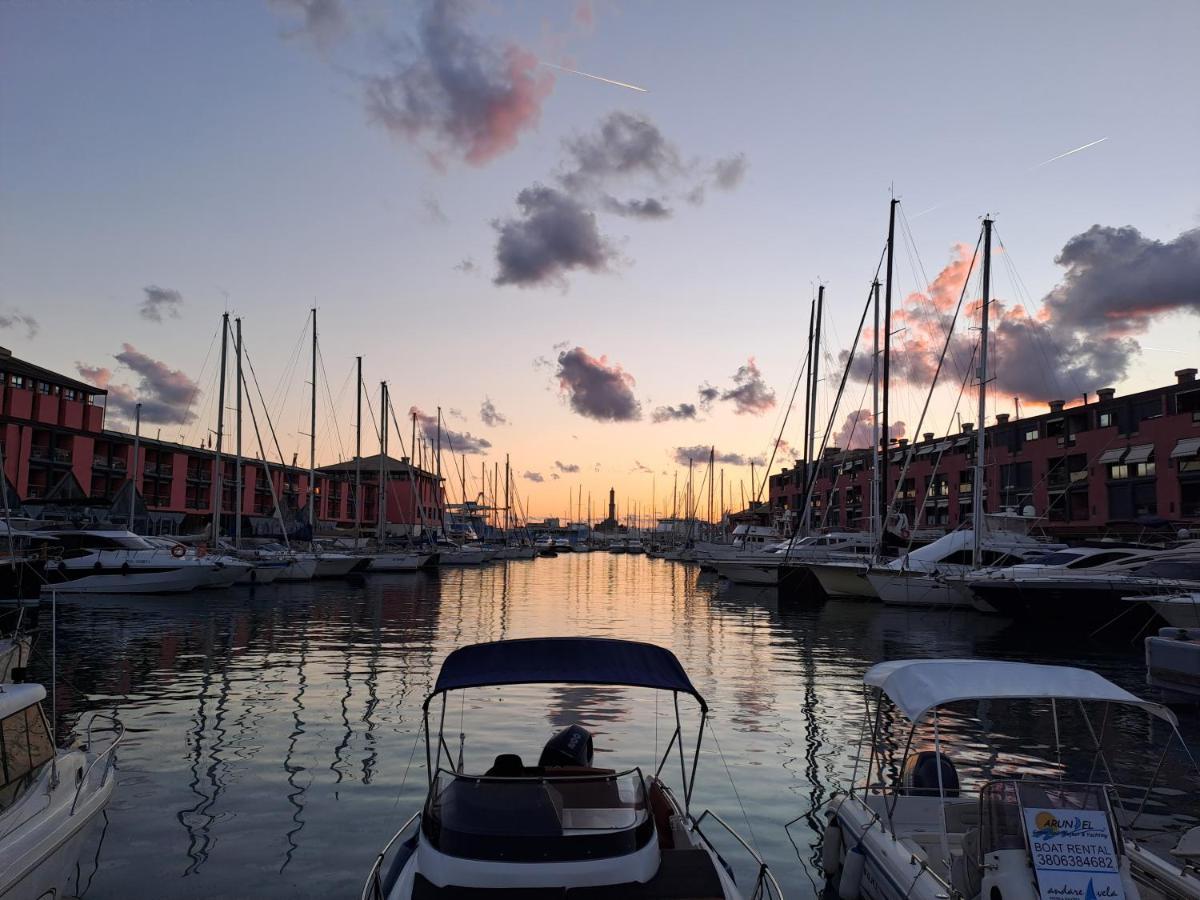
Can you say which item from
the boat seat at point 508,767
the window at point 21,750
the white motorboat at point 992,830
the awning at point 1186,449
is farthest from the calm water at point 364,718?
the awning at point 1186,449

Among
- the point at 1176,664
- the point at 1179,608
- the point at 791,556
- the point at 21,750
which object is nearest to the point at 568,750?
the point at 21,750

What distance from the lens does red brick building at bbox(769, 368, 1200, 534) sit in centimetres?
5753

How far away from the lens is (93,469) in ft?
253

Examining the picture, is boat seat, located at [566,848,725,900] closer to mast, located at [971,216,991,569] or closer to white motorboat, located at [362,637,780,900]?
white motorboat, located at [362,637,780,900]

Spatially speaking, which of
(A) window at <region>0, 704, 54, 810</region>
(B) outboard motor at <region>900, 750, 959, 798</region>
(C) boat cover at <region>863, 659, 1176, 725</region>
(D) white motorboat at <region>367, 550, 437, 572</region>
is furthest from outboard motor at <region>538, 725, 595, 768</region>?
(D) white motorboat at <region>367, 550, 437, 572</region>

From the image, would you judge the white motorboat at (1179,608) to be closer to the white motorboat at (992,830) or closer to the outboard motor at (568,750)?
the white motorboat at (992,830)

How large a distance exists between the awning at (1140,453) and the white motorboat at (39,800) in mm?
66406

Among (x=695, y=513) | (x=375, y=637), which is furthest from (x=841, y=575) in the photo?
(x=695, y=513)

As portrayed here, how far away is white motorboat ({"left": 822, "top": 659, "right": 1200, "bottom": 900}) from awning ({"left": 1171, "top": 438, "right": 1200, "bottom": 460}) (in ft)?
175

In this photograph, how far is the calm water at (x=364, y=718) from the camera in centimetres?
1011

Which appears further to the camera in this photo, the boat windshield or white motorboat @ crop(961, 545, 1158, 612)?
white motorboat @ crop(961, 545, 1158, 612)

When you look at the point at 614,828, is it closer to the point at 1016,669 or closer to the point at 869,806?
the point at 869,806


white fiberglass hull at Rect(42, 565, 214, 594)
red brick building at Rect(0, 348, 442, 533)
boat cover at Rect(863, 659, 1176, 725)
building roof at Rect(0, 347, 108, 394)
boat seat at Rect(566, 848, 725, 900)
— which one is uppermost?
building roof at Rect(0, 347, 108, 394)

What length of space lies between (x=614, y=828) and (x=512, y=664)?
89.0 inches
